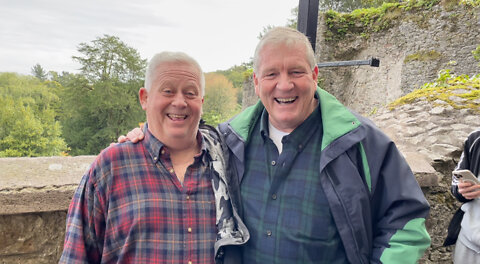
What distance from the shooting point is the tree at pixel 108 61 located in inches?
1188

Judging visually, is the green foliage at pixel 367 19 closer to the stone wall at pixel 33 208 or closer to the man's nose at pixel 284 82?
the man's nose at pixel 284 82

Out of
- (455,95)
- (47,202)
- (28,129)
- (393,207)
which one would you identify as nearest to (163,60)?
(47,202)

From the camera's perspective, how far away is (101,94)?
28578 mm

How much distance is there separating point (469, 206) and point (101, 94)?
98.8ft

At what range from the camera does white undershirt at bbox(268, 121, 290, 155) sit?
5.43 feet

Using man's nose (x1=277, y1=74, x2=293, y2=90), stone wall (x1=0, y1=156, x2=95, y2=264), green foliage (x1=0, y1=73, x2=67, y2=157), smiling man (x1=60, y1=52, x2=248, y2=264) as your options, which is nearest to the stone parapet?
stone wall (x1=0, y1=156, x2=95, y2=264)

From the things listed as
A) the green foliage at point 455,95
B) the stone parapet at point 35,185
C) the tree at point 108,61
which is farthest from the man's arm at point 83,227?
the tree at point 108,61

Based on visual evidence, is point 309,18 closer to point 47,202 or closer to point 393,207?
point 393,207

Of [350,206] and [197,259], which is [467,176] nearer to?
[350,206]

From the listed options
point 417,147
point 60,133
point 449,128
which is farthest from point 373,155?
point 60,133

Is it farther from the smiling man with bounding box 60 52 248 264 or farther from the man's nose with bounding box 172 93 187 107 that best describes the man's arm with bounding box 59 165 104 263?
the man's nose with bounding box 172 93 187 107

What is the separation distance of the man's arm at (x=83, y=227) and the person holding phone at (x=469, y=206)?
2026 mm

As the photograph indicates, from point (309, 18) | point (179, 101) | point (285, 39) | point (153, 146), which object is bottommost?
point (153, 146)

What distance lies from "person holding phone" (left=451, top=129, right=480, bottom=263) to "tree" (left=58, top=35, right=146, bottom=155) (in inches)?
1139
